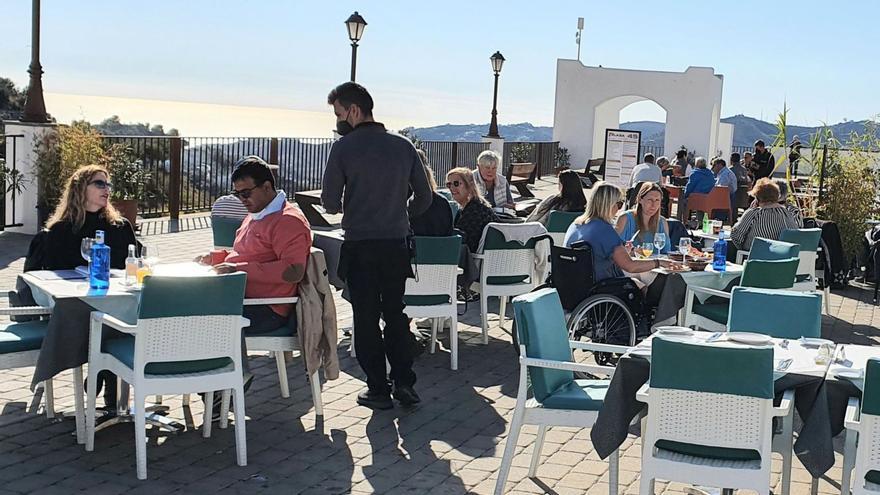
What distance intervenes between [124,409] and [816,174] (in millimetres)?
10917

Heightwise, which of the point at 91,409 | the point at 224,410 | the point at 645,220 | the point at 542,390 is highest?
the point at 645,220

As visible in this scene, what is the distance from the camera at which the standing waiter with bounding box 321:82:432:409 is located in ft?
19.6

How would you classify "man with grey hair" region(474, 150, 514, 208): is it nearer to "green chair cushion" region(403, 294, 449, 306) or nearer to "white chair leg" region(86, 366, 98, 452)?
"green chair cushion" region(403, 294, 449, 306)

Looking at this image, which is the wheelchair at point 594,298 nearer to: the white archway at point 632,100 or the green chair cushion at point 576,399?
the green chair cushion at point 576,399

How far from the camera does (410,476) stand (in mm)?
5094

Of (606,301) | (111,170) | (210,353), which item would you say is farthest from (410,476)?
(111,170)

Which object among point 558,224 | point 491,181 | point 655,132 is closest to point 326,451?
point 558,224

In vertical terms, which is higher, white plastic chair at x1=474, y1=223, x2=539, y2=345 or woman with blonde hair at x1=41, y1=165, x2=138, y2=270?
woman with blonde hair at x1=41, y1=165, x2=138, y2=270

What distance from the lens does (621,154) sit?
20.2 meters

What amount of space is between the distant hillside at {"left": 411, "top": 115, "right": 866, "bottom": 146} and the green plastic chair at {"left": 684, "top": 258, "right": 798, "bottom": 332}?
699 centimetres

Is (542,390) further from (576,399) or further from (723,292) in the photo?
(723,292)

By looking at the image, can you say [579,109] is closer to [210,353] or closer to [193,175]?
[193,175]

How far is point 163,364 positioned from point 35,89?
8.66 metres

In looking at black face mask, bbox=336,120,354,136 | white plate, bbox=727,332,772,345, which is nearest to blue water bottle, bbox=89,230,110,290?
black face mask, bbox=336,120,354,136
